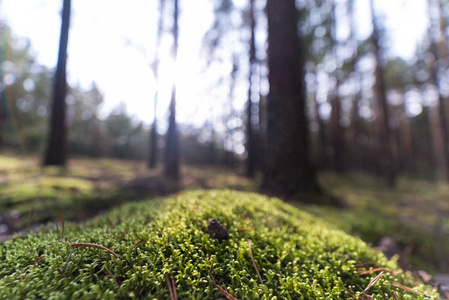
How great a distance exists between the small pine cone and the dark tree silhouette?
283 cm

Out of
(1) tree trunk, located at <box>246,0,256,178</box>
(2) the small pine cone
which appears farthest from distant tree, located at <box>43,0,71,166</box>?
(2) the small pine cone

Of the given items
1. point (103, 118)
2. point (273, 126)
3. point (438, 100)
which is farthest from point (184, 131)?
point (273, 126)

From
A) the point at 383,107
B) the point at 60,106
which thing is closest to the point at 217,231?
the point at 60,106

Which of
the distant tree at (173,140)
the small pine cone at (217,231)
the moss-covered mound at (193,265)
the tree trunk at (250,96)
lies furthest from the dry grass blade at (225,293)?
the tree trunk at (250,96)

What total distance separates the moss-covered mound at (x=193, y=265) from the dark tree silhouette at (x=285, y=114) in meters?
2.47

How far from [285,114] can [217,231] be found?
347cm

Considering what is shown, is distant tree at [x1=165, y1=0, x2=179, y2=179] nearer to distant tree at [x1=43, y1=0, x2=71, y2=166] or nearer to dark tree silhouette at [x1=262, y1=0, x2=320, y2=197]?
distant tree at [x1=43, y1=0, x2=71, y2=166]

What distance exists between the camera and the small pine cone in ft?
4.99

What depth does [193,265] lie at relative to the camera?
1.20m

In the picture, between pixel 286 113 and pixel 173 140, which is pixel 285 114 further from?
pixel 173 140

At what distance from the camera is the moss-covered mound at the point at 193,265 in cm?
101

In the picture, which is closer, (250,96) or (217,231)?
(217,231)

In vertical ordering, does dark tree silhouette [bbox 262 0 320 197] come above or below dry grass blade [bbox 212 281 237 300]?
above

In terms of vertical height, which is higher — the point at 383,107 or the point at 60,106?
the point at 383,107
